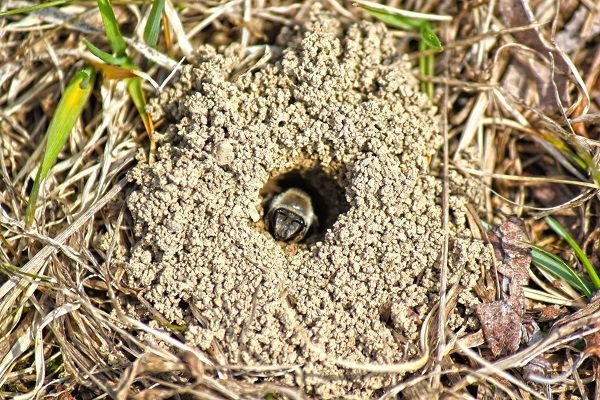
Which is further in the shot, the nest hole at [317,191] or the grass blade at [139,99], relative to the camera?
the nest hole at [317,191]

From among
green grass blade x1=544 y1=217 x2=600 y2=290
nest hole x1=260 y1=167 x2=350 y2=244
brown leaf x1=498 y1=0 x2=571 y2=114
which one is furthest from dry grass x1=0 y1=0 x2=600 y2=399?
nest hole x1=260 y1=167 x2=350 y2=244

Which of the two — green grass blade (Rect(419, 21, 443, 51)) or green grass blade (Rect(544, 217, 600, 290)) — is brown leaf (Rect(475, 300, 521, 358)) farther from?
green grass blade (Rect(419, 21, 443, 51))

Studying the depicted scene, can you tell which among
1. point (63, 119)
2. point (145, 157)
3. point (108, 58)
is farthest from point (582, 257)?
point (63, 119)

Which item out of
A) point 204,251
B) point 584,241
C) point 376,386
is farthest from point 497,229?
point 204,251

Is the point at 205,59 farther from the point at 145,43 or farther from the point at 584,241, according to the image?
the point at 584,241

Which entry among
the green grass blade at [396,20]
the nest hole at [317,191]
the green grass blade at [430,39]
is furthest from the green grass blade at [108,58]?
the green grass blade at [430,39]

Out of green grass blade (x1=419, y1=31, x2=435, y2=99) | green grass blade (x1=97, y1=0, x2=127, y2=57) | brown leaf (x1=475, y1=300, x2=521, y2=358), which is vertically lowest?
brown leaf (x1=475, y1=300, x2=521, y2=358)

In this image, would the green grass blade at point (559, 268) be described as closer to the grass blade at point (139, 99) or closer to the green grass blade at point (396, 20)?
the green grass blade at point (396, 20)
